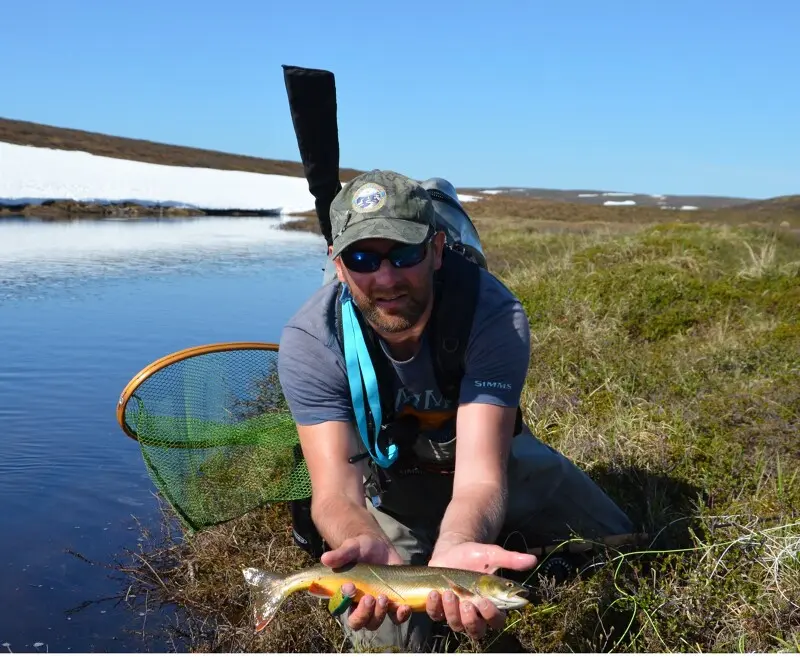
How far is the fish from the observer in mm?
2904

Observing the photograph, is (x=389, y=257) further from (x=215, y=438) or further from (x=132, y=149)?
(x=132, y=149)

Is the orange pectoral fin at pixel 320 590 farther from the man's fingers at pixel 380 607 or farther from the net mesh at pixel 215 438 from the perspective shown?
the net mesh at pixel 215 438

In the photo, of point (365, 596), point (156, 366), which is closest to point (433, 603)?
point (365, 596)

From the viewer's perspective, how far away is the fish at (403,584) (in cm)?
290

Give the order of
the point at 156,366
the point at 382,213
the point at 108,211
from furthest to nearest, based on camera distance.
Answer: the point at 108,211 → the point at 156,366 → the point at 382,213

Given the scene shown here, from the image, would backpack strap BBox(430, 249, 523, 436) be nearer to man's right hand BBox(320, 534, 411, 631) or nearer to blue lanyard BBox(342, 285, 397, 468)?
blue lanyard BBox(342, 285, 397, 468)

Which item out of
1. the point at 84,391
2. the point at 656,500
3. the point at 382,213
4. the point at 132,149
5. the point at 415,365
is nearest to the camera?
the point at 382,213

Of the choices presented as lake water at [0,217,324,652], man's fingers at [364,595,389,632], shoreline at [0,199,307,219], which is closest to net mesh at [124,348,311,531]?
lake water at [0,217,324,652]

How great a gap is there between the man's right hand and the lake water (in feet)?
6.26

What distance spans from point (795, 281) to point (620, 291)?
193 cm

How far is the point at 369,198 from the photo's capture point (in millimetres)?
3625

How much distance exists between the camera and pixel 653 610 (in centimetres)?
385

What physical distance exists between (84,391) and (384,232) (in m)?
6.58

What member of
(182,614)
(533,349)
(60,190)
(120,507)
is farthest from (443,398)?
(60,190)
